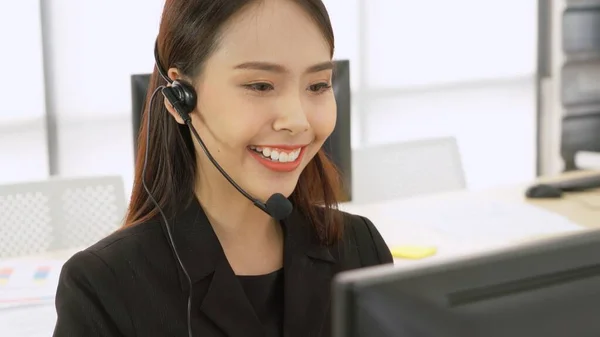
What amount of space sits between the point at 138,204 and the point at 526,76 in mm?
3641

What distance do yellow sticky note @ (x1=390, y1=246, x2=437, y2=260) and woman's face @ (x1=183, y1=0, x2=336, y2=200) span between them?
86 centimetres

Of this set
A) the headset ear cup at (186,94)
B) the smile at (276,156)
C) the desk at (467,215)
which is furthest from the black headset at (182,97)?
the desk at (467,215)

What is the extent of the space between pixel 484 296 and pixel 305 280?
747 millimetres

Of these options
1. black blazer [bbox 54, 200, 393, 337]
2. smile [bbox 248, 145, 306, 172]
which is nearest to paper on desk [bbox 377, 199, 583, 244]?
black blazer [bbox 54, 200, 393, 337]

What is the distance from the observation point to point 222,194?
4.15ft

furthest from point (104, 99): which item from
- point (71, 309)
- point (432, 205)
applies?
point (71, 309)

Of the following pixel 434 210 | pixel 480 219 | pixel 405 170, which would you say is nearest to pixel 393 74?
pixel 405 170

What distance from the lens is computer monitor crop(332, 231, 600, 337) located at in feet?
1.72

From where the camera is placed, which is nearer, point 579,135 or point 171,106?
point 171,106

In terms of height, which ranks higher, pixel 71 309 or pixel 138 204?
pixel 138 204

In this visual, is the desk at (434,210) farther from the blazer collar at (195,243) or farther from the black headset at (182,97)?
the black headset at (182,97)

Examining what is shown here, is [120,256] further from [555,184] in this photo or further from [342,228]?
[555,184]

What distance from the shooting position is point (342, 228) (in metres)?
1.38

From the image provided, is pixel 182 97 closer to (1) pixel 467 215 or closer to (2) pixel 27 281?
(2) pixel 27 281
